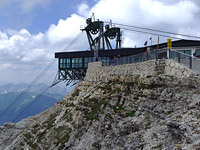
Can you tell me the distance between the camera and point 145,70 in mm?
28062

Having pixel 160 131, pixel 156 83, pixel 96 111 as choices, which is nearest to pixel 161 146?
pixel 160 131

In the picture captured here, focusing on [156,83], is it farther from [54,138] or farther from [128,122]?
[54,138]

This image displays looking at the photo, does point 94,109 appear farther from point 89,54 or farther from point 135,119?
point 89,54

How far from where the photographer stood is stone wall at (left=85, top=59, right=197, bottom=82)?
74.8 ft

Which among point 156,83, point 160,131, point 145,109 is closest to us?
point 160,131

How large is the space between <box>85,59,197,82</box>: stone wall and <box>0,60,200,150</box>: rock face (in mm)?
1107

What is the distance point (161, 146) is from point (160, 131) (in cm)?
146

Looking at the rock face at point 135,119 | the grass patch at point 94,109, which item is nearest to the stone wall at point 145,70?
the rock face at point 135,119

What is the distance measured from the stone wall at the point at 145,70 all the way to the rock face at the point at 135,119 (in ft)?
3.63

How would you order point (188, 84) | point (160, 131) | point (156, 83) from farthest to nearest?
1. point (156, 83)
2. point (188, 84)
3. point (160, 131)

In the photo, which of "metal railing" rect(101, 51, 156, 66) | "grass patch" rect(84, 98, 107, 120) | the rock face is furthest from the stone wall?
"grass patch" rect(84, 98, 107, 120)

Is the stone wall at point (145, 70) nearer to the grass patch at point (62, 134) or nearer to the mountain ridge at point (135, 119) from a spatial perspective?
the mountain ridge at point (135, 119)

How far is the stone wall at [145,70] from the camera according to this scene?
74.8 ft

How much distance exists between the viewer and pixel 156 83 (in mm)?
23078
